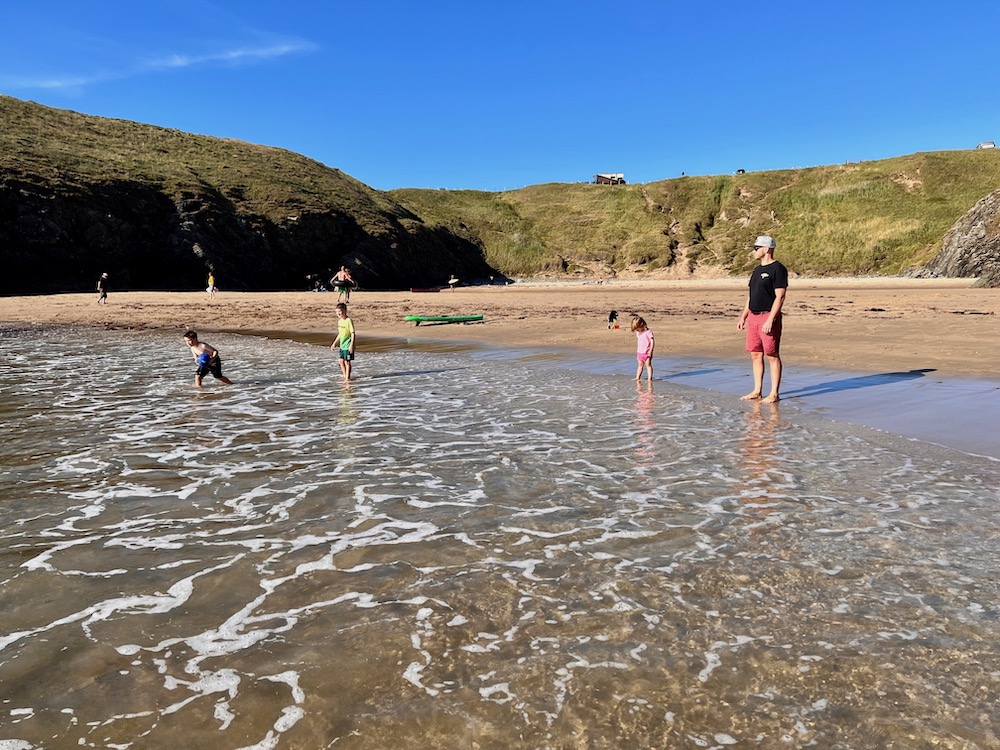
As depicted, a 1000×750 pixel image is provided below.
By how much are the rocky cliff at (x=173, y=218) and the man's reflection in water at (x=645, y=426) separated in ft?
165

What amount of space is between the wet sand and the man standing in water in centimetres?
58

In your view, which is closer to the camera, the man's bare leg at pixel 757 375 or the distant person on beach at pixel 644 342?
the man's bare leg at pixel 757 375

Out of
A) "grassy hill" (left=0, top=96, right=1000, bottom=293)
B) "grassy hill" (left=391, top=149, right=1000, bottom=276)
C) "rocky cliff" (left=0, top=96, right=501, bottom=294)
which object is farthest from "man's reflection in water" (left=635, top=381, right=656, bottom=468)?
"grassy hill" (left=391, top=149, right=1000, bottom=276)

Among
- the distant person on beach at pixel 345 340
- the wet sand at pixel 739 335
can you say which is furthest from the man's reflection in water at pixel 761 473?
the distant person on beach at pixel 345 340

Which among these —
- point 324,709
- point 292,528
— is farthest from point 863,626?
point 292,528

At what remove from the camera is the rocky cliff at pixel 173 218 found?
5028cm

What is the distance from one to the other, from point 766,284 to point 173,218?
57482 millimetres

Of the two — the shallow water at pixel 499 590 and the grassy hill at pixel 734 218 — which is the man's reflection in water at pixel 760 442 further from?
the grassy hill at pixel 734 218

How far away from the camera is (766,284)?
10586mm

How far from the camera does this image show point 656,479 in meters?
6.56

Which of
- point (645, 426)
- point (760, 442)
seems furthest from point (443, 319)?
point (760, 442)

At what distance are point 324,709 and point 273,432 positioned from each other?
6358mm

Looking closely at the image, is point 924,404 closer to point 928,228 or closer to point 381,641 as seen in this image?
point 381,641

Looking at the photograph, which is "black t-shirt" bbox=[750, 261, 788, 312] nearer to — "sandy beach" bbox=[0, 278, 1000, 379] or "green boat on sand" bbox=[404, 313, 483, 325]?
"sandy beach" bbox=[0, 278, 1000, 379]
